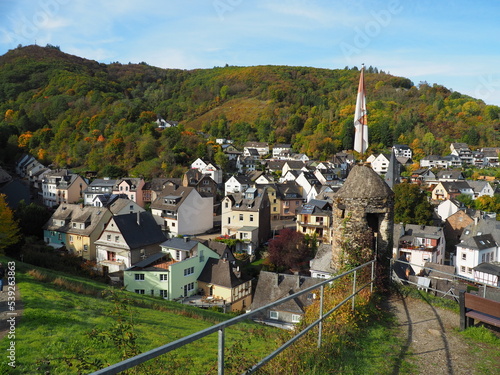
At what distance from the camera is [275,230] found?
149ft

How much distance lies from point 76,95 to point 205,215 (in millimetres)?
88049

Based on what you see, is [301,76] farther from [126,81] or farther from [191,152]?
[191,152]

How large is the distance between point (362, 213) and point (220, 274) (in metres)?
20.9

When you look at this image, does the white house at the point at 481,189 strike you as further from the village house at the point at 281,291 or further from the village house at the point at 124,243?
the village house at the point at 124,243

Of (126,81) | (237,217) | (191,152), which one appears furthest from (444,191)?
(126,81)

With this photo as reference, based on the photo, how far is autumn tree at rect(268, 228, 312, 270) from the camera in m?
34.2

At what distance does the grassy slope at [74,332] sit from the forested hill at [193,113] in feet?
191

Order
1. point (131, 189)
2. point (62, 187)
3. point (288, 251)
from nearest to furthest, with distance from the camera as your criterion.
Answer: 1. point (288, 251)
2. point (131, 189)
3. point (62, 187)

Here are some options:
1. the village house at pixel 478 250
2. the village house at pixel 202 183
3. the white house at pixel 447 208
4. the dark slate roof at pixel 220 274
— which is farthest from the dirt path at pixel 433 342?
the white house at pixel 447 208

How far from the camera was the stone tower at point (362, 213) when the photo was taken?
9.49 meters

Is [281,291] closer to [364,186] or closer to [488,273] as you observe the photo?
[364,186]

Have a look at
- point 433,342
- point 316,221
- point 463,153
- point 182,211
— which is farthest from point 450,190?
point 433,342

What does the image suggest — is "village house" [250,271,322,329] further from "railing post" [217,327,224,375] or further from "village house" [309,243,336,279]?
"railing post" [217,327,224,375]

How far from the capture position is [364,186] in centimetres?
964
